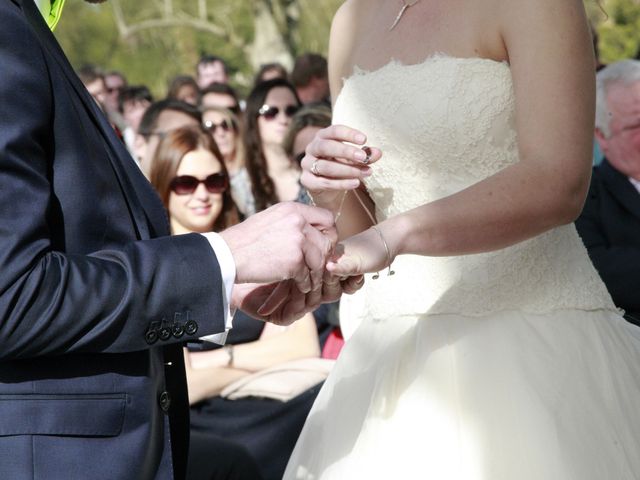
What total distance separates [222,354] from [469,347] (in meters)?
2.44

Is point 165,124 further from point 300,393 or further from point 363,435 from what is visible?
point 363,435

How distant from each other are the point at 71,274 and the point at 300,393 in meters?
2.86

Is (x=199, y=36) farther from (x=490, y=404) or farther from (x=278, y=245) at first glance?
(x=278, y=245)

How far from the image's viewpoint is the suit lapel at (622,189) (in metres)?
4.83

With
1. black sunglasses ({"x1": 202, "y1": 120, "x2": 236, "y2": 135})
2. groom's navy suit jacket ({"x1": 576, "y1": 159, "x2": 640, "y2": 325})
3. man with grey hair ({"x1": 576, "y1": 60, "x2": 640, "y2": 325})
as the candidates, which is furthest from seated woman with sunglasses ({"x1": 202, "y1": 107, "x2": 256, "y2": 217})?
groom's navy suit jacket ({"x1": 576, "y1": 159, "x2": 640, "y2": 325})

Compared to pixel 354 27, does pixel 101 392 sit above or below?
below

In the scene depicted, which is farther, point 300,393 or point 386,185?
A: point 300,393

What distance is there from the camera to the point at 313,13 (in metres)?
24.3

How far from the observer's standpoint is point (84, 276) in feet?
6.10

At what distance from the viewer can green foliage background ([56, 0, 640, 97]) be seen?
59.9 feet

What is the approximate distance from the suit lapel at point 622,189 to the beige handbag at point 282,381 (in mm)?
1603

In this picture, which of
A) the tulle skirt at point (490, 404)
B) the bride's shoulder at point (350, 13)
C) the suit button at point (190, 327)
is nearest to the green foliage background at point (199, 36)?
the bride's shoulder at point (350, 13)

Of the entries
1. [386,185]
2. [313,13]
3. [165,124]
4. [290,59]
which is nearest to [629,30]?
[290,59]

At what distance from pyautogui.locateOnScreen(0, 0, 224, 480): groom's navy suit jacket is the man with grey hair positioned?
9.63 feet
